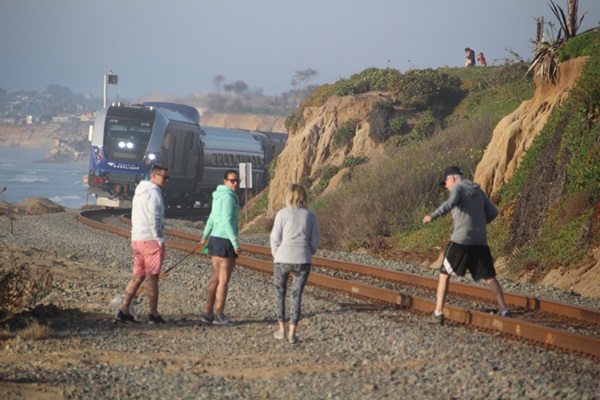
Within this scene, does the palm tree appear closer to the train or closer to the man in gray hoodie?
the man in gray hoodie

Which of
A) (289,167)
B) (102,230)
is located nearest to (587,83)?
(102,230)

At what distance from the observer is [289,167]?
40875mm

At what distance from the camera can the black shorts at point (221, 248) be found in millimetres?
10266

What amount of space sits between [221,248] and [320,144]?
29.5 meters

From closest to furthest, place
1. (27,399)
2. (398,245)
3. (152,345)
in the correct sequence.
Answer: (27,399)
(152,345)
(398,245)

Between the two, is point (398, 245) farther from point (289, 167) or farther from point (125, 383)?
point (289, 167)

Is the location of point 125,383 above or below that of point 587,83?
below

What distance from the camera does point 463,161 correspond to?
81.2 ft

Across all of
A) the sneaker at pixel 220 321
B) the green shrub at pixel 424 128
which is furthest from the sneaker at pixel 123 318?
the green shrub at pixel 424 128

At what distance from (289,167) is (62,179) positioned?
451 feet

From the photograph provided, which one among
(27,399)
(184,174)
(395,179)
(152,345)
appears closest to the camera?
(27,399)

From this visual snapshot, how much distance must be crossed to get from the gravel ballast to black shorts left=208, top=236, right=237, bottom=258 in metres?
0.86

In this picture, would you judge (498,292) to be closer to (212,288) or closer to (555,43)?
(212,288)

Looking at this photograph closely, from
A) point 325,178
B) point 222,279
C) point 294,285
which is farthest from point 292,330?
point 325,178
